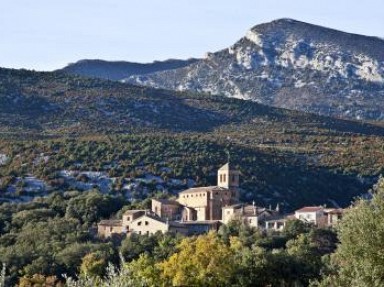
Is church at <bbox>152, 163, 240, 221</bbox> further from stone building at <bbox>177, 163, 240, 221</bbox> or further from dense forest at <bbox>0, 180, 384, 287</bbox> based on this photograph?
dense forest at <bbox>0, 180, 384, 287</bbox>

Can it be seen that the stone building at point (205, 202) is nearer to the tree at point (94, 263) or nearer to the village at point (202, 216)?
the village at point (202, 216)

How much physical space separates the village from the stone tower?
1666mm

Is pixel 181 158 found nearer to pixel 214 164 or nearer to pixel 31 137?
pixel 214 164

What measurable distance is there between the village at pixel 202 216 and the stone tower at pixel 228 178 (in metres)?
1.67

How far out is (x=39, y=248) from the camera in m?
89.3

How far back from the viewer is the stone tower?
118m

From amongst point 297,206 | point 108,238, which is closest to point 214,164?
point 297,206

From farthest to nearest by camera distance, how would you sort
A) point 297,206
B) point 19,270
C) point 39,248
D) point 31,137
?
point 31,137
point 297,206
point 39,248
point 19,270

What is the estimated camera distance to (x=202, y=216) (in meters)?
110

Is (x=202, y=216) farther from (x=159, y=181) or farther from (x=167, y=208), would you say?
(x=159, y=181)

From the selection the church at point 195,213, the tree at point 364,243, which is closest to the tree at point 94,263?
the church at point 195,213

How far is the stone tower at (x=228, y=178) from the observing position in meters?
118

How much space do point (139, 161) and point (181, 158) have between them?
18.0 feet

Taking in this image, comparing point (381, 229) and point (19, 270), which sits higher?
point (381, 229)
